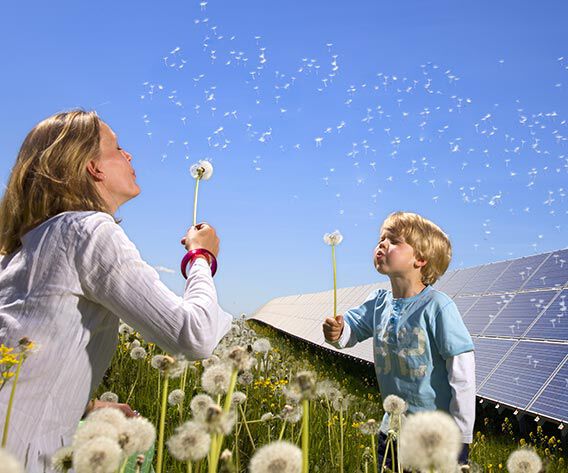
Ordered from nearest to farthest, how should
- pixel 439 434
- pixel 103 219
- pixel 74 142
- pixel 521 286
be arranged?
pixel 439 434 → pixel 103 219 → pixel 74 142 → pixel 521 286

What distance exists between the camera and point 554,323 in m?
7.54

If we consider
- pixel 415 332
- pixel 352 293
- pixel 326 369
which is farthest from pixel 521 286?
pixel 352 293

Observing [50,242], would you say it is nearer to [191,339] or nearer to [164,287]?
[164,287]

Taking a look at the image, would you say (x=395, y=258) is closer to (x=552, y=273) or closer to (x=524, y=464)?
(x=524, y=464)

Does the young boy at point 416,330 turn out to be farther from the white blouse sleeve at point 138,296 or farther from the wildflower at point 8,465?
the wildflower at point 8,465

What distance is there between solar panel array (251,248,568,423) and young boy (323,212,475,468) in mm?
2724

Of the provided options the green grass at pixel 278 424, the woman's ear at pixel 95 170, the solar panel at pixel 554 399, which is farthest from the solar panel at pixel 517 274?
the woman's ear at pixel 95 170

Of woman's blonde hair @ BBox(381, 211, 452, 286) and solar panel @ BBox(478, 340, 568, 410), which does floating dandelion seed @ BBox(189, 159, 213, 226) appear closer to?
woman's blonde hair @ BBox(381, 211, 452, 286)

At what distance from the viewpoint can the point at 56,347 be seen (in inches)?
79.4

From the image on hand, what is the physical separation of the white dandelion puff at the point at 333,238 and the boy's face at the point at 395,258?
1.47 ft

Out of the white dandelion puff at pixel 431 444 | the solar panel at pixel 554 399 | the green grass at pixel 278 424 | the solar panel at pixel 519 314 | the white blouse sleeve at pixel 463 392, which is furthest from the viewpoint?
the solar panel at pixel 519 314

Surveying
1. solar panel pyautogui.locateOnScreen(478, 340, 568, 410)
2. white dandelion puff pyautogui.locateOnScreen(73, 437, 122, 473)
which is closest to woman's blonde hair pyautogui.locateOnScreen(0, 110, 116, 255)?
white dandelion puff pyautogui.locateOnScreen(73, 437, 122, 473)

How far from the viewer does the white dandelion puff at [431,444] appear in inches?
40.4

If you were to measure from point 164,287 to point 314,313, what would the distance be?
51.7 ft
